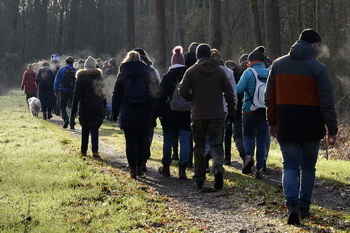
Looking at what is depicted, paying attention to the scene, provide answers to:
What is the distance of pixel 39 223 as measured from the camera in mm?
5973

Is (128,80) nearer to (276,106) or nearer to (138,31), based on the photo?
(276,106)

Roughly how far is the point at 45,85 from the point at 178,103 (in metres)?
12.4

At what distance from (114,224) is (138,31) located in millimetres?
53431

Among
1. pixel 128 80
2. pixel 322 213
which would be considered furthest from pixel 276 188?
Answer: pixel 128 80

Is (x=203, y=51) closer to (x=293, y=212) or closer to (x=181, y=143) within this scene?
(x=181, y=143)

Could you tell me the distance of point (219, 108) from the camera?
7969mm

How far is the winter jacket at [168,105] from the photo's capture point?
8922 mm

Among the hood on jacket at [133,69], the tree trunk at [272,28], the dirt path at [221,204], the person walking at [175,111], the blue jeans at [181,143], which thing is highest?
the tree trunk at [272,28]

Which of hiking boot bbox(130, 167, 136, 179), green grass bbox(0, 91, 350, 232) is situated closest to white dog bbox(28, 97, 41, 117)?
green grass bbox(0, 91, 350, 232)

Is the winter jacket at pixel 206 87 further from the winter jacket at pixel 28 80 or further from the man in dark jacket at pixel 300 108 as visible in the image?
the winter jacket at pixel 28 80

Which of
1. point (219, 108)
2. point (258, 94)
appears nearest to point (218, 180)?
point (219, 108)

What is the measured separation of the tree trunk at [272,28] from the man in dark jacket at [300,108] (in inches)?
433

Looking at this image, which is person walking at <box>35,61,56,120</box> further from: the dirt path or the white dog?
the dirt path

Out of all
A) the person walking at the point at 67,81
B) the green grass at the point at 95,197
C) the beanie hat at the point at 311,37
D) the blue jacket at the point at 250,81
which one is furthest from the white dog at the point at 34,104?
the beanie hat at the point at 311,37
